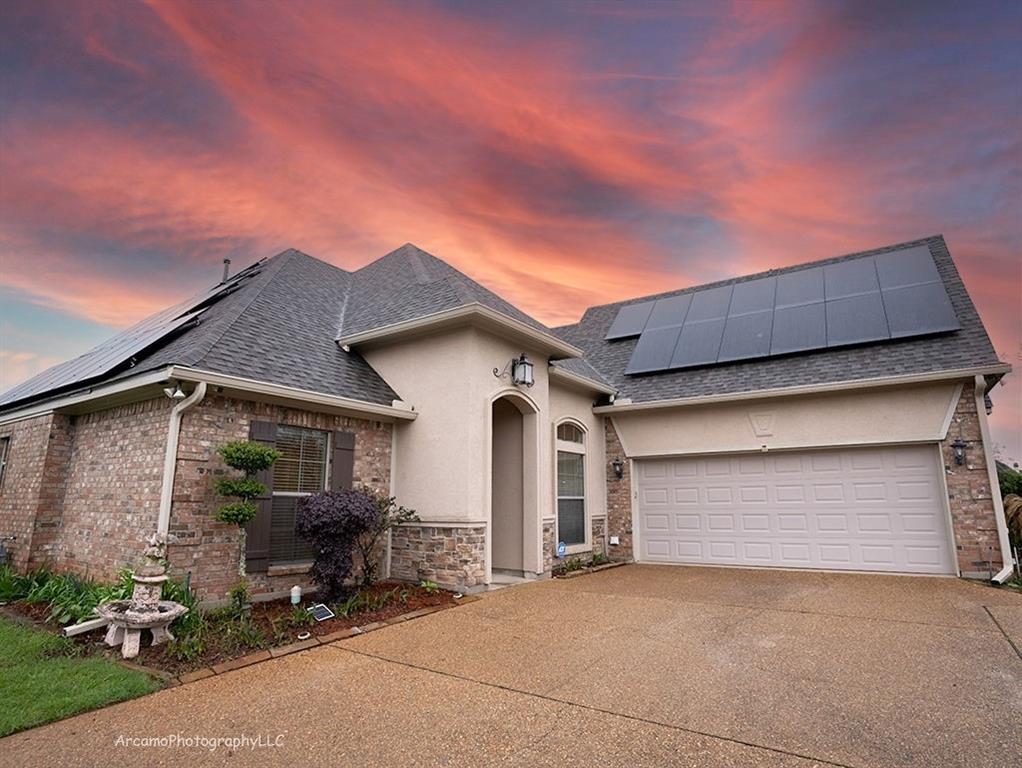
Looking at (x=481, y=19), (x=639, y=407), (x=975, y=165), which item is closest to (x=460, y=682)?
(x=639, y=407)

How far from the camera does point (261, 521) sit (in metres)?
6.45

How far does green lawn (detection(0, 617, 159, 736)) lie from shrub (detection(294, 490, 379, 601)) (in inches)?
84.8

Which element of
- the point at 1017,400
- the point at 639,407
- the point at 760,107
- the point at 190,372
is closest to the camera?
the point at 190,372

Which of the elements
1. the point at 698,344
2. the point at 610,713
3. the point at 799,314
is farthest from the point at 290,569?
the point at 799,314

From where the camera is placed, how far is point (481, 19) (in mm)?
7777

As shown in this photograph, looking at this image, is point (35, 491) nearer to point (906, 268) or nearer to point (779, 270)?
point (779, 270)

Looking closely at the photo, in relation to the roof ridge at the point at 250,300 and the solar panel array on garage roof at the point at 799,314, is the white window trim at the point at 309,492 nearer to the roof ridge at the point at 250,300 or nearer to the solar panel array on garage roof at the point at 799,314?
the roof ridge at the point at 250,300

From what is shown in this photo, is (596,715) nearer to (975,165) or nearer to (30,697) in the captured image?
(30,697)

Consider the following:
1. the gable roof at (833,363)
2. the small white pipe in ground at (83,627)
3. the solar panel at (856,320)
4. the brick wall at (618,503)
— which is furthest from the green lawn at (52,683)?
the solar panel at (856,320)

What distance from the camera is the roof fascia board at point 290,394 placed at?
5.86 meters

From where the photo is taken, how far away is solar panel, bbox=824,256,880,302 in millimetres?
11023

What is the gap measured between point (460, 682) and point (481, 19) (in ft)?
27.9

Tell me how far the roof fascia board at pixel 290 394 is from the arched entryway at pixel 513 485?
1806 millimetres

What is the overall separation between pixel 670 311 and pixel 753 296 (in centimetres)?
196
